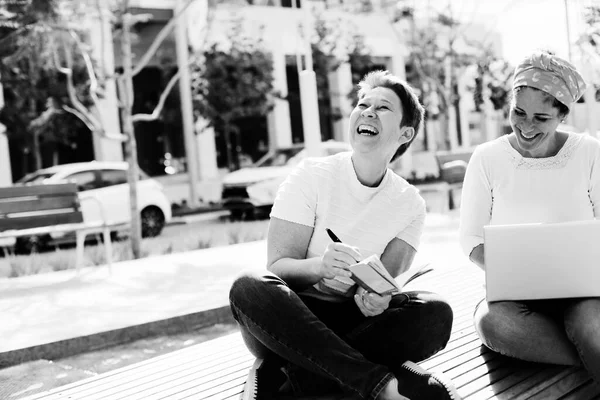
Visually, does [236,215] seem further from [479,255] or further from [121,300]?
[479,255]

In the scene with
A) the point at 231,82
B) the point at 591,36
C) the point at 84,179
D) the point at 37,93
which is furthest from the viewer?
the point at 231,82

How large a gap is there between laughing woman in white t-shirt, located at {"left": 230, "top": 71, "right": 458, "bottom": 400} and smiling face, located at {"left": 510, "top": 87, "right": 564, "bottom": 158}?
0.40 meters

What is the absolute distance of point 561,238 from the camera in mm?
2787

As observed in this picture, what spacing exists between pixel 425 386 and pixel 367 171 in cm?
92

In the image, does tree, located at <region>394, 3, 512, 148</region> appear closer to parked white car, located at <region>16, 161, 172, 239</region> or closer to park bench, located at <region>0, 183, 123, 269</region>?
parked white car, located at <region>16, 161, 172, 239</region>

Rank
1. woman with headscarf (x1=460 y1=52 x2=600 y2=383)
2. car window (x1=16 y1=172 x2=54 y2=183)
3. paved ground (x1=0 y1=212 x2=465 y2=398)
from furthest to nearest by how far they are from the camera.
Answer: car window (x1=16 y1=172 x2=54 y2=183) < paved ground (x1=0 y1=212 x2=465 y2=398) < woman with headscarf (x1=460 y1=52 x2=600 y2=383)

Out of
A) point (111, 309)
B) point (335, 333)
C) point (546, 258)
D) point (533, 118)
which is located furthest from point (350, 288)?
point (111, 309)

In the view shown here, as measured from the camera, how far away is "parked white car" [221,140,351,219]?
1549 centimetres

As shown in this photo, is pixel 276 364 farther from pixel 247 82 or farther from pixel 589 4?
pixel 247 82

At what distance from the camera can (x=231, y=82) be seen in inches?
792

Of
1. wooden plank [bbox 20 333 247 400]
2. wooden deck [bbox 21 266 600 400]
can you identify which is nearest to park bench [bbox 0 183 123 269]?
wooden plank [bbox 20 333 247 400]

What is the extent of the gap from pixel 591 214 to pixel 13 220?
7090 mm

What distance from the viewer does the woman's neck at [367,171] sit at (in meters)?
3.13

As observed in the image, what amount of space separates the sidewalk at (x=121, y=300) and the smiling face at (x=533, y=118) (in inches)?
67.5
